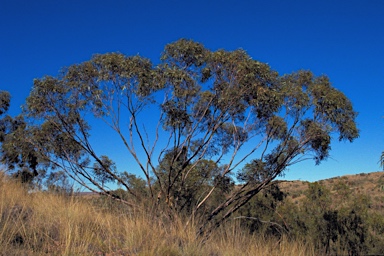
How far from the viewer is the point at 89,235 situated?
17.0 feet

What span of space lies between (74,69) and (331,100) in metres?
8.88

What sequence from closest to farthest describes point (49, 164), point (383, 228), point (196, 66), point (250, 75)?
point (250, 75)
point (196, 66)
point (49, 164)
point (383, 228)

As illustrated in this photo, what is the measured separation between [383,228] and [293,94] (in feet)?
27.8

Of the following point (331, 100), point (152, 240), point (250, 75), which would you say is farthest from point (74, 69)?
point (331, 100)

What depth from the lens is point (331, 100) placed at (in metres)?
11.8

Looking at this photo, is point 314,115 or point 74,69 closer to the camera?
point 74,69

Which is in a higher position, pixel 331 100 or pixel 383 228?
pixel 331 100

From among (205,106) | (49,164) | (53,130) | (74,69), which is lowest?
(49,164)

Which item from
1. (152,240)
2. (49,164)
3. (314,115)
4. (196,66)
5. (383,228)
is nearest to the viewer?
(152,240)

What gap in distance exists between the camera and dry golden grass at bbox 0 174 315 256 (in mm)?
4599

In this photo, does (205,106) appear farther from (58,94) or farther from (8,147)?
(8,147)

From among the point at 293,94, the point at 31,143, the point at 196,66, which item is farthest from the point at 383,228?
the point at 31,143

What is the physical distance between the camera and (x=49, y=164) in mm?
13633

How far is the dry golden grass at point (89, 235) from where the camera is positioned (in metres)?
4.60
